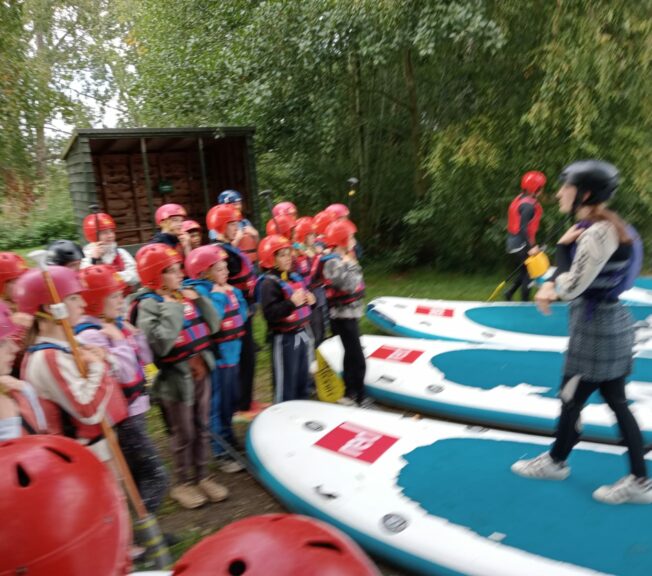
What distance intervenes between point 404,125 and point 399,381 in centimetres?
778

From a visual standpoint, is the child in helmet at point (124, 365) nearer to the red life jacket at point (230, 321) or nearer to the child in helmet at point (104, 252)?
the red life jacket at point (230, 321)

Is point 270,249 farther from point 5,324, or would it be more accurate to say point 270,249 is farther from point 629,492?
point 629,492

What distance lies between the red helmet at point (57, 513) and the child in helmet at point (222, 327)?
240cm

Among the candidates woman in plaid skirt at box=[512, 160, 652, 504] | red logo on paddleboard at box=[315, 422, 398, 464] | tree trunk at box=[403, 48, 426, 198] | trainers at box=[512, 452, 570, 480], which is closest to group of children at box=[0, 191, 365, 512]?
red logo on paddleboard at box=[315, 422, 398, 464]

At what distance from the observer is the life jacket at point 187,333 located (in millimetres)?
3426

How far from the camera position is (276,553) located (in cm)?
108

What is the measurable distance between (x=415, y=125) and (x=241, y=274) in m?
7.28

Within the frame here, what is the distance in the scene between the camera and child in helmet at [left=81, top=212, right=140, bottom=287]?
5.06 meters

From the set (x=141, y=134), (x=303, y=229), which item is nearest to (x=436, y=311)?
(x=303, y=229)

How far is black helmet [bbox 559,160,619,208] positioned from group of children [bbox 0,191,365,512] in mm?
2097

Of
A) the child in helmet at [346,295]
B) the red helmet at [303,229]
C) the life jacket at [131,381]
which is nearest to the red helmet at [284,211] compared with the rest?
the red helmet at [303,229]

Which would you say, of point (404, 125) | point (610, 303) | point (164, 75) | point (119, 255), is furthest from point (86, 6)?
point (610, 303)

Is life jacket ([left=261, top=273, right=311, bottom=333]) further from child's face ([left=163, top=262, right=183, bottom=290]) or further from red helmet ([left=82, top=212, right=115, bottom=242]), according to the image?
red helmet ([left=82, top=212, right=115, bottom=242])

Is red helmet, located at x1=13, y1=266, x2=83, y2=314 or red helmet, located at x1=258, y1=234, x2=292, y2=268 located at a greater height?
red helmet, located at x1=13, y1=266, x2=83, y2=314
